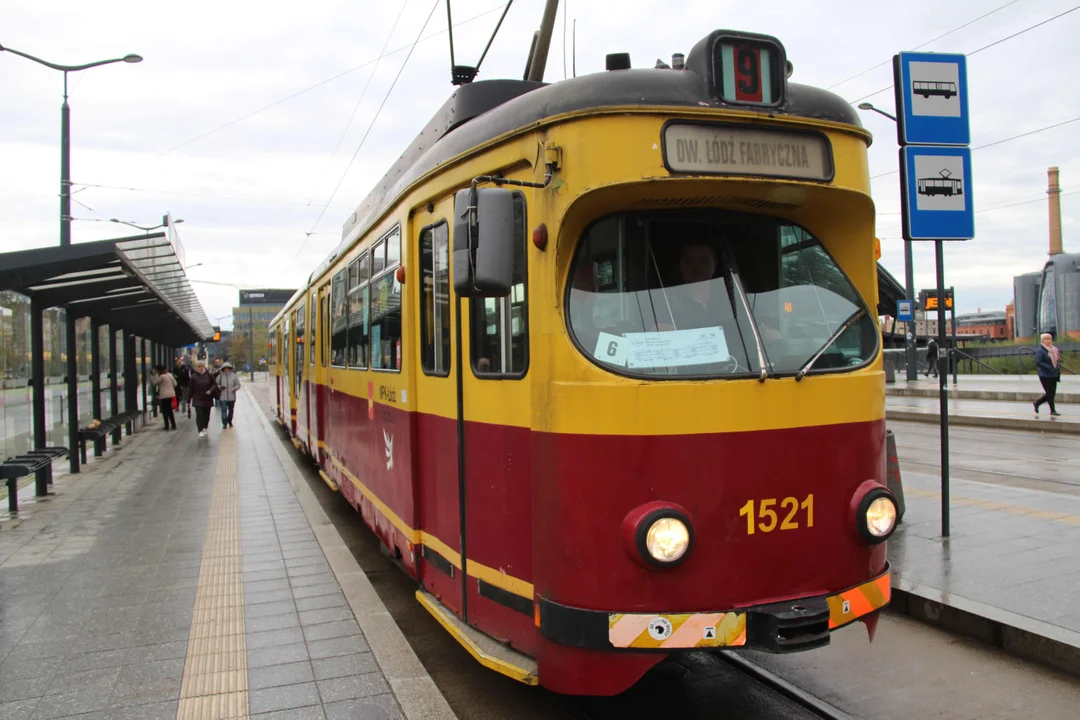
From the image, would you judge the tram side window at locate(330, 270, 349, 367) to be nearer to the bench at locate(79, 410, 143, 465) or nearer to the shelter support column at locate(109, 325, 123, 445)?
the bench at locate(79, 410, 143, 465)

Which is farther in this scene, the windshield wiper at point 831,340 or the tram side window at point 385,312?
the tram side window at point 385,312

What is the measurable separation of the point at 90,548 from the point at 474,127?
6171 millimetres

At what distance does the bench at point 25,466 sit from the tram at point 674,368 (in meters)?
7.09

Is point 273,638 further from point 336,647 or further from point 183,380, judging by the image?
point 183,380

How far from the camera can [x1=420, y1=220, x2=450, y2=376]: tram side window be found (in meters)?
4.55

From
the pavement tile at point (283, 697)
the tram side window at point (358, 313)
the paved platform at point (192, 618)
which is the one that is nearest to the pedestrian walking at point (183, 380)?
the paved platform at point (192, 618)

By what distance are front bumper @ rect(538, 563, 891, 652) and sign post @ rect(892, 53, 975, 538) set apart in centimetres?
372

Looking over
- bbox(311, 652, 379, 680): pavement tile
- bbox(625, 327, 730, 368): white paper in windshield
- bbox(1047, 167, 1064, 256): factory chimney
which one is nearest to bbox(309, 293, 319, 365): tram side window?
bbox(311, 652, 379, 680): pavement tile

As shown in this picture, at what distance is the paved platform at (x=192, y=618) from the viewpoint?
4328mm

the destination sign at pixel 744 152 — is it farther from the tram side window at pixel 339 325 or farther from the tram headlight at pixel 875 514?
the tram side window at pixel 339 325

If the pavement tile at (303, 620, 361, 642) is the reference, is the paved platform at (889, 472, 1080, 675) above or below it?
above

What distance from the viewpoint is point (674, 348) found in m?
3.49

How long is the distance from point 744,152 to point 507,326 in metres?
1.34

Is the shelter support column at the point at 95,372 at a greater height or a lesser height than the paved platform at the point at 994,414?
greater
